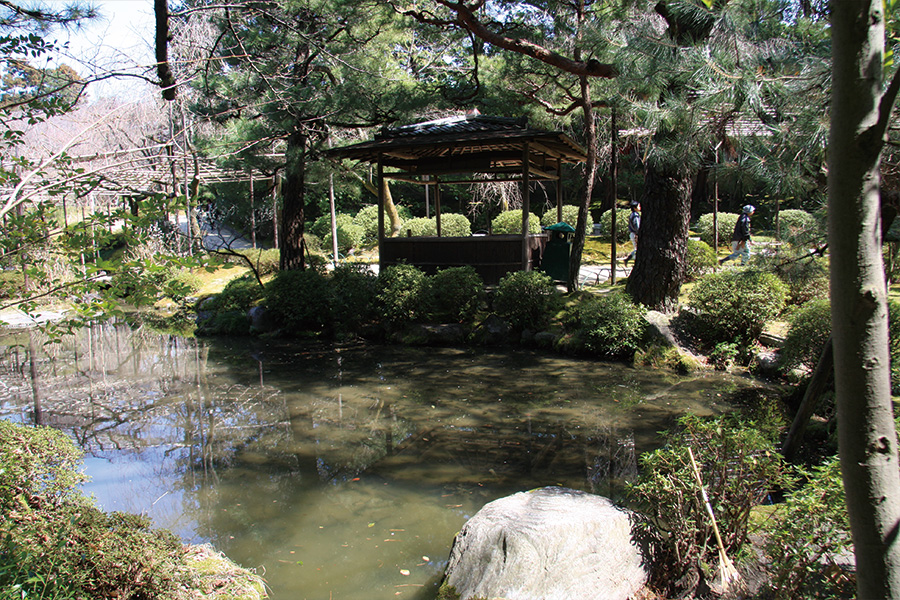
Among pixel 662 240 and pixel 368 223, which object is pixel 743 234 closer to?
pixel 662 240

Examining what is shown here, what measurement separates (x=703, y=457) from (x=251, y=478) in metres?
3.66

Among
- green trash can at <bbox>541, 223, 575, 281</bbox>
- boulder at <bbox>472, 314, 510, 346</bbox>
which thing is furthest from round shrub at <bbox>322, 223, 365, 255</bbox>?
boulder at <bbox>472, 314, 510, 346</bbox>

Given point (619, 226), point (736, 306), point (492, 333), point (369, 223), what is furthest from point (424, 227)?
point (736, 306)

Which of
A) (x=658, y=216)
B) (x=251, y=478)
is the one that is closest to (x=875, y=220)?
(x=251, y=478)

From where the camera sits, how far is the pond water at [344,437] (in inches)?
160

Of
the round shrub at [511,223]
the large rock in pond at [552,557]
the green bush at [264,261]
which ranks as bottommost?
the large rock in pond at [552,557]

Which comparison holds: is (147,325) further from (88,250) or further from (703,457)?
(703,457)

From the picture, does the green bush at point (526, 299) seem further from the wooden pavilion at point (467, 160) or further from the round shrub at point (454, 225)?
the round shrub at point (454, 225)

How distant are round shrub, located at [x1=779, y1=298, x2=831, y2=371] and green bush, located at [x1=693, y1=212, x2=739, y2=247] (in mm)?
10998

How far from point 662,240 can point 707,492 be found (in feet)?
22.3

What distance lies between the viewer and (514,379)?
8.02 meters

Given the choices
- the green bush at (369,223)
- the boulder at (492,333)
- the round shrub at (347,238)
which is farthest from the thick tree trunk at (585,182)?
the round shrub at (347,238)

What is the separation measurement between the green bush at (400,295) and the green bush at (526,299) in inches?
58.2

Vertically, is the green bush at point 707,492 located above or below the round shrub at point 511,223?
below
